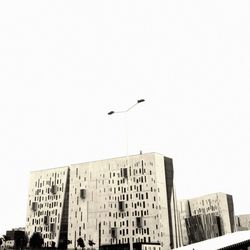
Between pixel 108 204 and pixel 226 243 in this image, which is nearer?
pixel 226 243

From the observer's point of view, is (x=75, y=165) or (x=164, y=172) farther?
(x=75, y=165)

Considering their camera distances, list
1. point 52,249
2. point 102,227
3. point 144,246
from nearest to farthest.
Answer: point 52,249
point 144,246
point 102,227

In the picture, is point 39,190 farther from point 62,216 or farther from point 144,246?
point 144,246

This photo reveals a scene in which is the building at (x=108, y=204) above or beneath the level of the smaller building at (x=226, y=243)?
above

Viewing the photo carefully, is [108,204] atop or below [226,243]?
atop

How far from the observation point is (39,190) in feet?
534

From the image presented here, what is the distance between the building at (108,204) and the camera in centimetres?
13625

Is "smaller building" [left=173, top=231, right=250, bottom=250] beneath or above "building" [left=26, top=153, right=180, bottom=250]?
beneath

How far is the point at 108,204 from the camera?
146 meters

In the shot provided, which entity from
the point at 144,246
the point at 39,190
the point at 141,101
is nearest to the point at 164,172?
the point at 144,246

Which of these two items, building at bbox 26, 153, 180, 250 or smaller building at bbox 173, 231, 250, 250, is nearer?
smaller building at bbox 173, 231, 250, 250

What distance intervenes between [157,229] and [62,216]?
41319mm

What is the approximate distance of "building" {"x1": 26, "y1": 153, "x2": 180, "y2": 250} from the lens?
136250 mm

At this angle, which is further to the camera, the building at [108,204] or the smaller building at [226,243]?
the building at [108,204]
